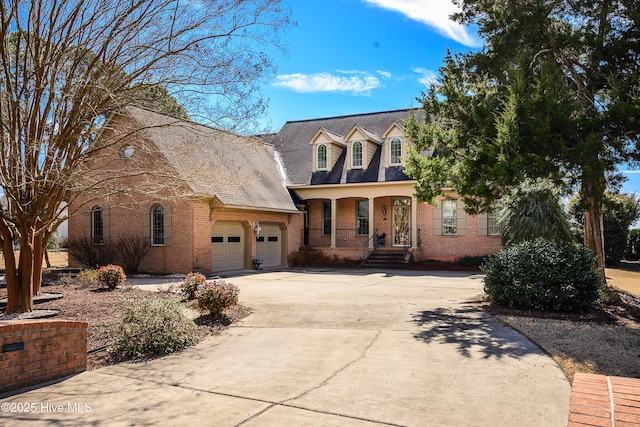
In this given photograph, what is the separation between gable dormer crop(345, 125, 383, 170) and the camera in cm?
2422

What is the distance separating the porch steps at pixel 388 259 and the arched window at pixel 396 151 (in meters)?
4.47

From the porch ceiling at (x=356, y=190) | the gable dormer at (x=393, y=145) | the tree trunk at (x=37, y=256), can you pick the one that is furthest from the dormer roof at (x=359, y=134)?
the tree trunk at (x=37, y=256)

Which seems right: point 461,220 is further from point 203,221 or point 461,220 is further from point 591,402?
point 591,402

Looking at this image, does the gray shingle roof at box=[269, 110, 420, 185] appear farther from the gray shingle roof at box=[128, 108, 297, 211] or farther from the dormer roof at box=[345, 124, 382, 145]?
the dormer roof at box=[345, 124, 382, 145]

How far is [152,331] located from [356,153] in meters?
19.2

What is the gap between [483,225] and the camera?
71.5ft

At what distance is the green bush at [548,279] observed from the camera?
9.36 m

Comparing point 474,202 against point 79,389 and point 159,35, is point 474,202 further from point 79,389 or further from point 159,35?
point 79,389

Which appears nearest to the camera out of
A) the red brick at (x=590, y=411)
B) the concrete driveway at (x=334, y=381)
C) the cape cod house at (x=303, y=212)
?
the red brick at (x=590, y=411)

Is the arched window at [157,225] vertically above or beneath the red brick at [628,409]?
above

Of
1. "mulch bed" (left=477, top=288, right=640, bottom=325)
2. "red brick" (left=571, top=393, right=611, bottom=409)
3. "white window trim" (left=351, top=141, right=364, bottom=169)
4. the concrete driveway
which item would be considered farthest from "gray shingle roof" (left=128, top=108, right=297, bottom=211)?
"red brick" (left=571, top=393, right=611, bottom=409)

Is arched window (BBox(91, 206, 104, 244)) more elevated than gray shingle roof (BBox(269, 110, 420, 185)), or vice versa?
gray shingle roof (BBox(269, 110, 420, 185))

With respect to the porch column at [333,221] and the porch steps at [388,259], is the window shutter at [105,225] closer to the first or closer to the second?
the porch column at [333,221]

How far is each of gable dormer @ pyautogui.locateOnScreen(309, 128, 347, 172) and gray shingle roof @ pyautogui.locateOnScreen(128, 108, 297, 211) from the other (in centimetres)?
222
